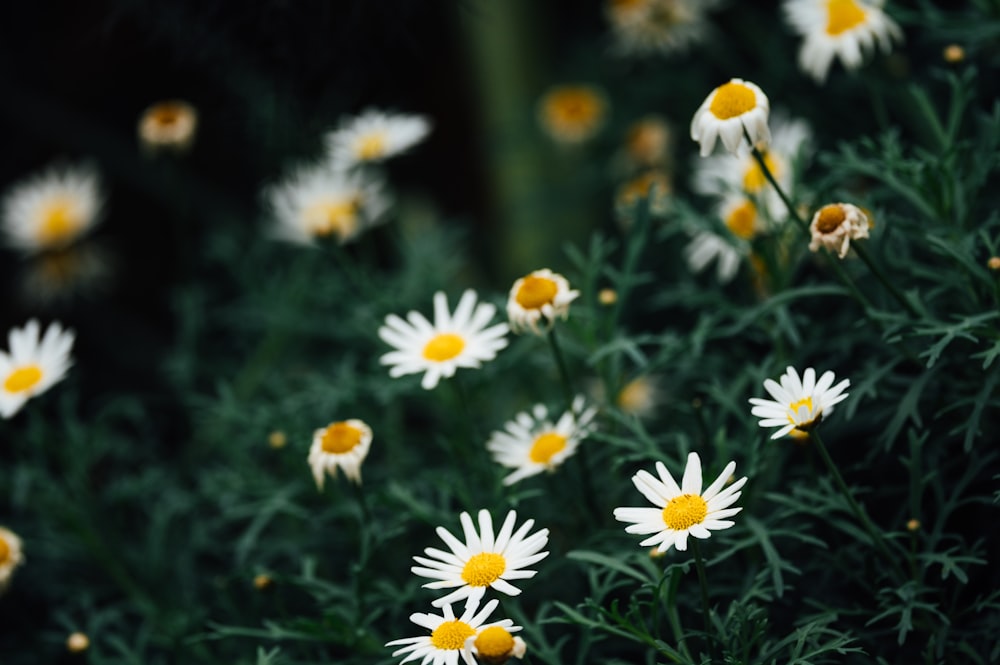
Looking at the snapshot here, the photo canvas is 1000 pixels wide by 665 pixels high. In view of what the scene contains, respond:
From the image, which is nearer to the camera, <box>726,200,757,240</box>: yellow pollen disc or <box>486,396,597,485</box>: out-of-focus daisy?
<box>486,396,597,485</box>: out-of-focus daisy

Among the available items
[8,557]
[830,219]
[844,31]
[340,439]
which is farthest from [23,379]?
[844,31]

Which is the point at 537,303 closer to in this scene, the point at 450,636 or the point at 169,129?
the point at 450,636

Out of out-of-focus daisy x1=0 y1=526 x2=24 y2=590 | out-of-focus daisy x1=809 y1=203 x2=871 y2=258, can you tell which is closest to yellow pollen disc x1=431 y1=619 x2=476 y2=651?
out-of-focus daisy x1=809 y1=203 x2=871 y2=258

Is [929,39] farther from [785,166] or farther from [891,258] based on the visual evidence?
[891,258]

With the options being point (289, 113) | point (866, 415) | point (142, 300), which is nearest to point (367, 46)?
point (289, 113)

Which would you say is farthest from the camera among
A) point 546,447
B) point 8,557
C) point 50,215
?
point 50,215

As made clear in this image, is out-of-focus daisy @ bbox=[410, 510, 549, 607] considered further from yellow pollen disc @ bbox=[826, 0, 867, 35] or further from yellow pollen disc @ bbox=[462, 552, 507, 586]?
yellow pollen disc @ bbox=[826, 0, 867, 35]
